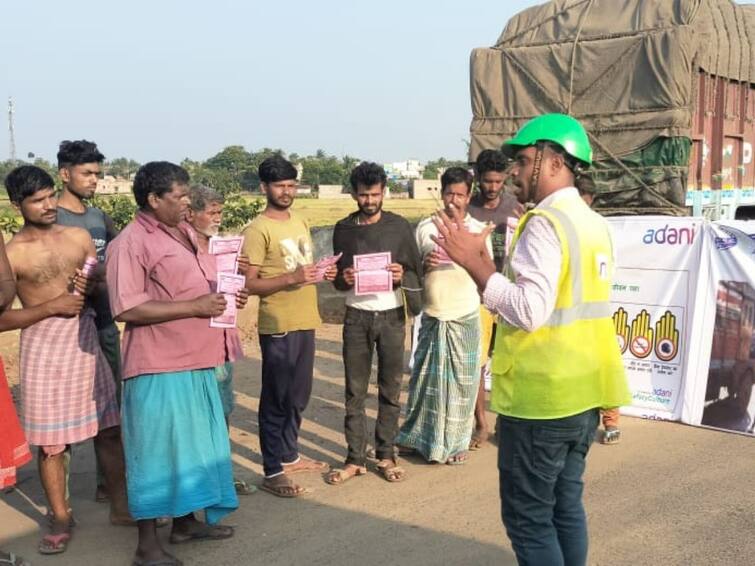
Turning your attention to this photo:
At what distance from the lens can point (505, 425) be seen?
2869 millimetres

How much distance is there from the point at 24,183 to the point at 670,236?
4859 mm

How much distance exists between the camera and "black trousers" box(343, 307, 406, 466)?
16.1ft

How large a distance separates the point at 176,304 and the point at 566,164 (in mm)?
1938

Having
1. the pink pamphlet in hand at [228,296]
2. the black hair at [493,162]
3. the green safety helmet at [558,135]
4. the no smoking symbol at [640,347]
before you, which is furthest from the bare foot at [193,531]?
the no smoking symbol at [640,347]

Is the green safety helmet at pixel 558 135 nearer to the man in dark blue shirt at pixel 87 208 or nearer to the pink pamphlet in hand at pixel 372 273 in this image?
the pink pamphlet in hand at pixel 372 273

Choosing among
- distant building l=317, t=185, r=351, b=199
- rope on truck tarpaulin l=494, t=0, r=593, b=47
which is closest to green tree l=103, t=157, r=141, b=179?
distant building l=317, t=185, r=351, b=199

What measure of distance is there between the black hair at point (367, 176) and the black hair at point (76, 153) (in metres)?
1.60

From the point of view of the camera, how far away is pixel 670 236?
6328 millimetres

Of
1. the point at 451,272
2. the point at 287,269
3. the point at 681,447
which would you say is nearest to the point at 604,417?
the point at 681,447

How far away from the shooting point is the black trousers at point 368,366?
4.91 m

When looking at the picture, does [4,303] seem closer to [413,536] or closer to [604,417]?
[413,536]

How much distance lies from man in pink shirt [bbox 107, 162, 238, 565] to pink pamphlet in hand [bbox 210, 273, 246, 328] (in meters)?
0.06

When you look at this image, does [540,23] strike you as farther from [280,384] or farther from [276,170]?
[280,384]

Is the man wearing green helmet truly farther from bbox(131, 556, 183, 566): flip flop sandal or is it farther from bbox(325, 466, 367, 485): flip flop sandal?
bbox(325, 466, 367, 485): flip flop sandal
